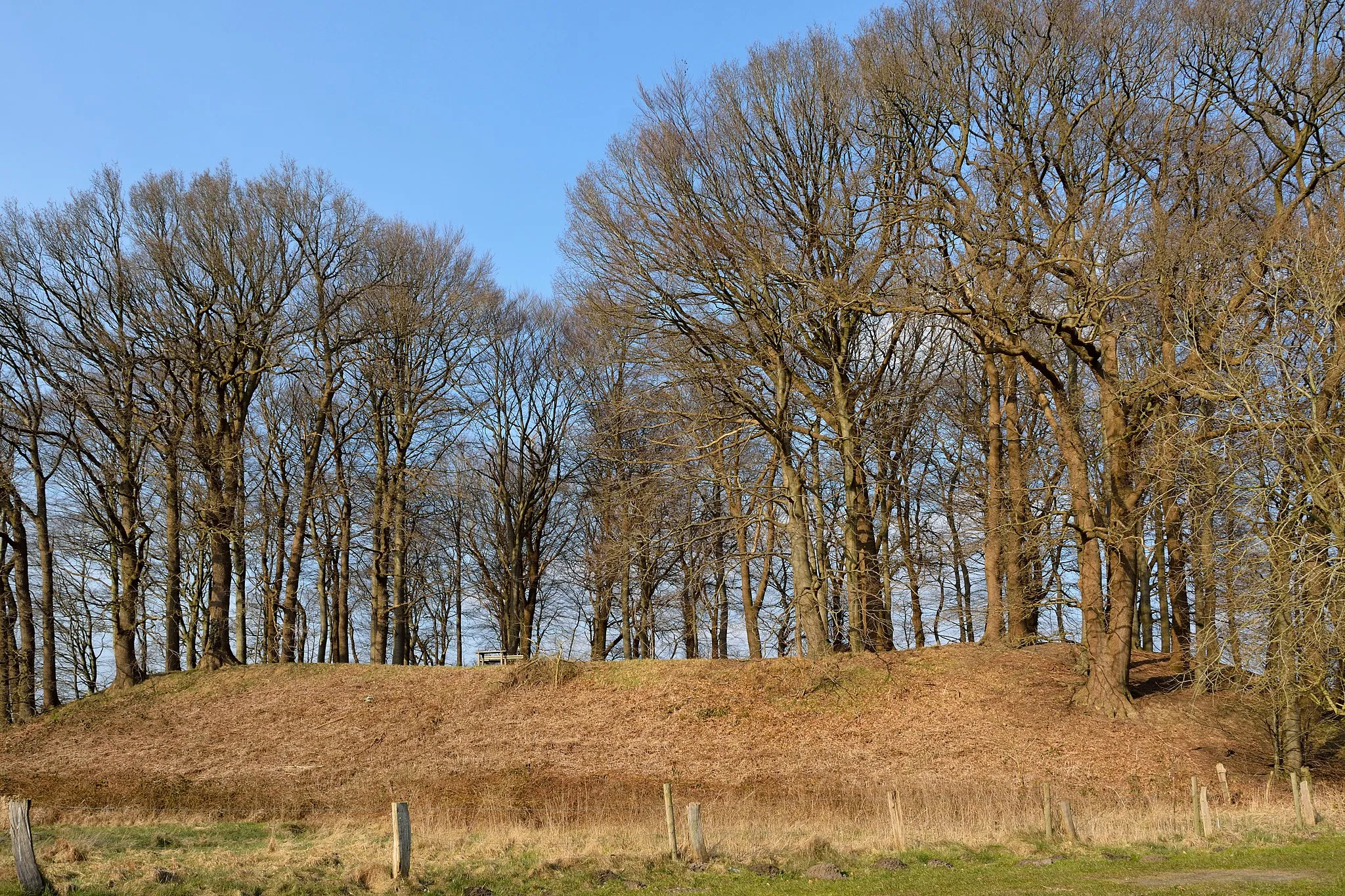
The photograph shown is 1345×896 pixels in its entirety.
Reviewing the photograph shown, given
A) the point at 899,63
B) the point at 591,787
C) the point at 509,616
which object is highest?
the point at 899,63

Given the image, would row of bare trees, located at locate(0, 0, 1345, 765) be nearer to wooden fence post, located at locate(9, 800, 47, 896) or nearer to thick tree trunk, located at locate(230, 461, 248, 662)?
thick tree trunk, located at locate(230, 461, 248, 662)

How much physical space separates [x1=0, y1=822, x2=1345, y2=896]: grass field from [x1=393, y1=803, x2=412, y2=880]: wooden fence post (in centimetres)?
13

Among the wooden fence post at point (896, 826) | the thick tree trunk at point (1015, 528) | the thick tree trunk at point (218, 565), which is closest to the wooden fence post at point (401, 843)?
the wooden fence post at point (896, 826)

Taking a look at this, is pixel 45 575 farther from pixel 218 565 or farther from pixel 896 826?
pixel 896 826

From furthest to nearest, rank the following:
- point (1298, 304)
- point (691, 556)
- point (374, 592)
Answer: point (691, 556) < point (374, 592) < point (1298, 304)

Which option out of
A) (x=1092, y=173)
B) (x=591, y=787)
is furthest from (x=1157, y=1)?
(x=591, y=787)

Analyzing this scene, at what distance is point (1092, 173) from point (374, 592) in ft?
69.4

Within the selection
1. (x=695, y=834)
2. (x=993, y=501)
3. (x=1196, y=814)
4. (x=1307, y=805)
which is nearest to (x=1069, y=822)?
(x=1196, y=814)

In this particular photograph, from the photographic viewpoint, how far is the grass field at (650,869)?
31.8 feet

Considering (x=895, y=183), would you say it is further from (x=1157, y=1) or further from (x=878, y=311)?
(x=1157, y=1)

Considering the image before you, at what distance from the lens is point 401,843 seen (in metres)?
10.1

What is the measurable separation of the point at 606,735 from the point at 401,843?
1086cm

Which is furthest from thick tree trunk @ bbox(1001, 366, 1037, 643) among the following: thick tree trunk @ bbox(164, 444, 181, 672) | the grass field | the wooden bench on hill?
thick tree trunk @ bbox(164, 444, 181, 672)

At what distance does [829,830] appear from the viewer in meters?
13.7
